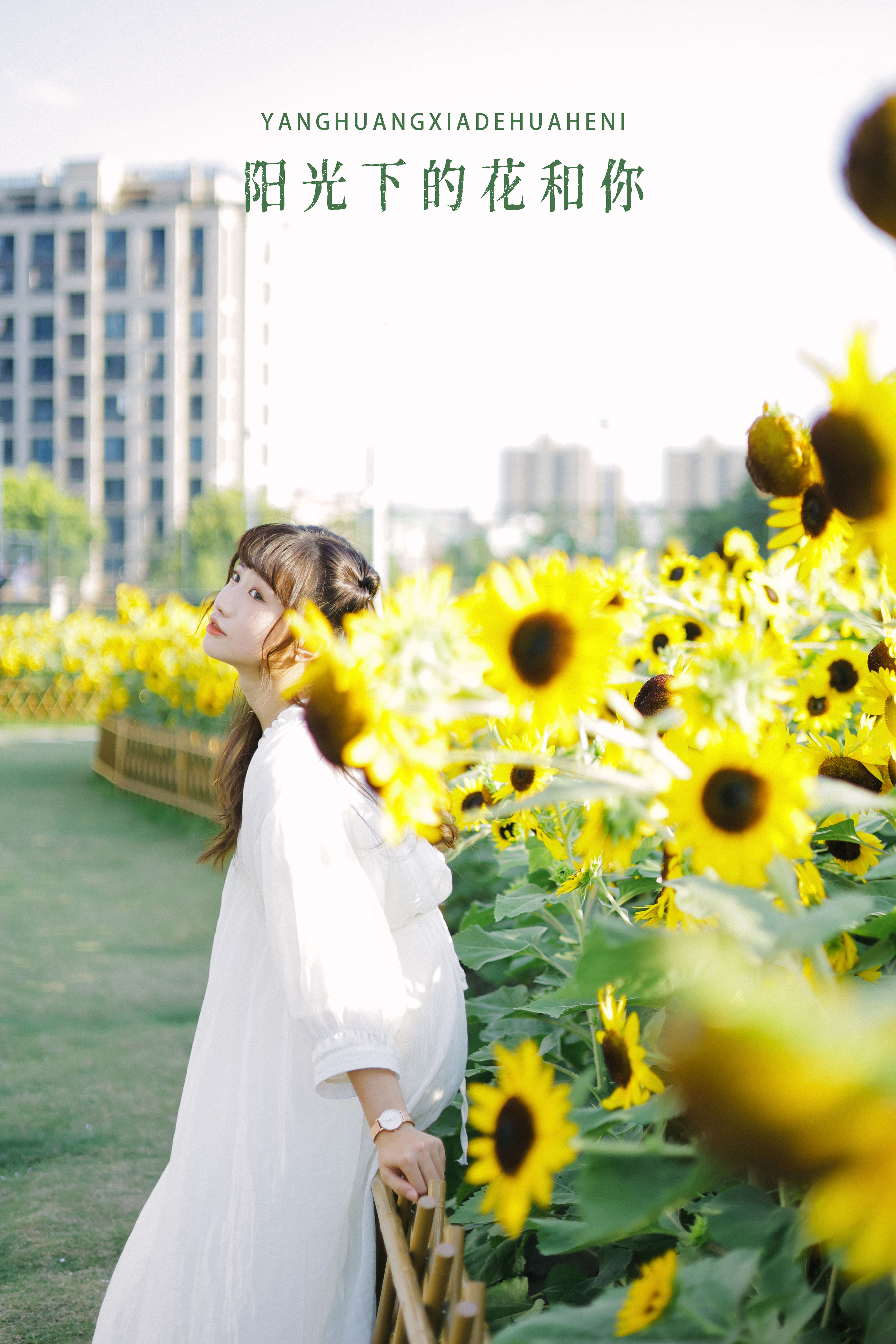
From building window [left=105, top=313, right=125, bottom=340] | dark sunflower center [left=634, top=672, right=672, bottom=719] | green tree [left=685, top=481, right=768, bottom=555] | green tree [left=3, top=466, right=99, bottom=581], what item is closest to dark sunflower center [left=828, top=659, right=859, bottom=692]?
dark sunflower center [left=634, top=672, right=672, bottom=719]

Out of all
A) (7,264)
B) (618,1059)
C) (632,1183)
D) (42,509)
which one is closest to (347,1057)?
(618,1059)

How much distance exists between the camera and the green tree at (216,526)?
46.8m

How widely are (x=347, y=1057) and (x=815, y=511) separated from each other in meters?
0.84

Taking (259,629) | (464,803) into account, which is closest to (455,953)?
(464,803)

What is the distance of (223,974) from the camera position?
1689 mm

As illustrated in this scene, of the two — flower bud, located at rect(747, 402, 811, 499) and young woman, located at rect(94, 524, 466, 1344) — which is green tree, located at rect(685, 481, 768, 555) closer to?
young woman, located at rect(94, 524, 466, 1344)

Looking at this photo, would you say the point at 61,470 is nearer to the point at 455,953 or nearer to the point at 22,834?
the point at 22,834

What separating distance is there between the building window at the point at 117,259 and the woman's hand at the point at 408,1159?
7553 centimetres

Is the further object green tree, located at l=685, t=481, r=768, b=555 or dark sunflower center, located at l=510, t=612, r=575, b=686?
green tree, located at l=685, t=481, r=768, b=555

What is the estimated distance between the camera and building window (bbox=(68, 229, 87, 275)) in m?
71.0

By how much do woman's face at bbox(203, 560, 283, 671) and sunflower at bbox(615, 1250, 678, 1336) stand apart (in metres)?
1.13

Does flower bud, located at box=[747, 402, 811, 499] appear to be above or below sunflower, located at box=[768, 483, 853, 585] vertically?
above

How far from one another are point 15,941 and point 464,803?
13.4 feet

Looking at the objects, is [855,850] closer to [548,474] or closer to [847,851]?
[847,851]
